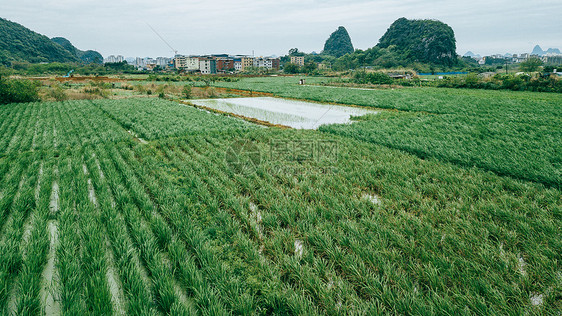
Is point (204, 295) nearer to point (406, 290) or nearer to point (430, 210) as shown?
point (406, 290)

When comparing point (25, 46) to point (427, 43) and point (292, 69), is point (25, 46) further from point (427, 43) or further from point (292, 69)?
point (427, 43)

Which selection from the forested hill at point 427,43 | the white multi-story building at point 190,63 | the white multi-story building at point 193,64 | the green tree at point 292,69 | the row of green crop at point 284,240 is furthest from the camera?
the white multi-story building at point 190,63

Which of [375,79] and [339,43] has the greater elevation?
[339,43]

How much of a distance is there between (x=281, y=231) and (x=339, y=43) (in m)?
180

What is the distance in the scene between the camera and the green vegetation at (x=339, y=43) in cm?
16052

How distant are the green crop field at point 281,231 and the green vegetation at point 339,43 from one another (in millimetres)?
168114

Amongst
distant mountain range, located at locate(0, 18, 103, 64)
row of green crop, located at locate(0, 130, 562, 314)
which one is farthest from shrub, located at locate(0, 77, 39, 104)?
distant mountain range, located at locate(0, 18, 103, 64)

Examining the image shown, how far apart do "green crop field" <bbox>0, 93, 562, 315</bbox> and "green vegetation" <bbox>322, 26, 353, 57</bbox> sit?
168 metres

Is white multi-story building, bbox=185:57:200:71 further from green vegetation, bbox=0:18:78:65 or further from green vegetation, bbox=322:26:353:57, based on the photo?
green vegetation, bbox=322:26:353:57

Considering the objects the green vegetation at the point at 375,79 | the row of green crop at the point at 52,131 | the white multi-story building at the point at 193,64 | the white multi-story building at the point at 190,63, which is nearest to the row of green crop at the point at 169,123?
the row of green crop at the point at 52,131

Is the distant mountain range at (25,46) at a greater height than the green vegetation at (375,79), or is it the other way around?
the distant mountain range at (25,46)

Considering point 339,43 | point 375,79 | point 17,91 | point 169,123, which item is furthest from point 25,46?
point 339,43

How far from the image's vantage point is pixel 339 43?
162 metres

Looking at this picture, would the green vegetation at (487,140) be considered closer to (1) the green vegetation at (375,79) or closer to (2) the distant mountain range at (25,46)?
(1) the green vegetation at (375,79)
